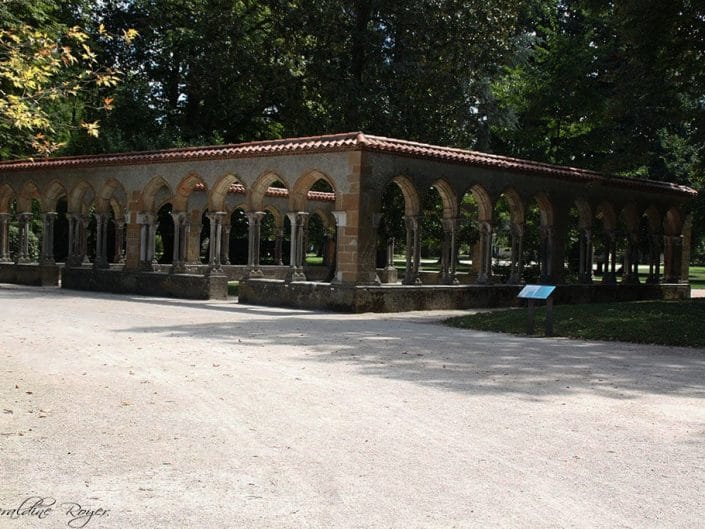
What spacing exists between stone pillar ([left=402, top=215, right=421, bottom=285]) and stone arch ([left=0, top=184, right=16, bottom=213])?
41.9ft

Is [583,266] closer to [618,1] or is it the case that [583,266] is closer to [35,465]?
[618,1]

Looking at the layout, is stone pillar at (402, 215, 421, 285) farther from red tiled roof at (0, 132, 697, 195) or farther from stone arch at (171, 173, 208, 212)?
stone arch at (171, 173, 208, 212)

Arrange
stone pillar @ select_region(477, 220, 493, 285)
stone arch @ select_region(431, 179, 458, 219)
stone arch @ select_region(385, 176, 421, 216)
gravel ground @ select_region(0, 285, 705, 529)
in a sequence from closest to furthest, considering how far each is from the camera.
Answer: gravel ground @ select_region(0, 285, 705, 529) < stone arch @ select_region(385, 176, 421, 216) < stone arch @ select_region(431, 179, 458, 219) < stone pillar @ select_region(477, 220, 493, 285)

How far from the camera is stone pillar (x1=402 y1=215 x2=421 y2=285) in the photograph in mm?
18141

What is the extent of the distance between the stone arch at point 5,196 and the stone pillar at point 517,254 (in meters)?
14.3

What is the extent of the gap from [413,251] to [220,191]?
16.0ft

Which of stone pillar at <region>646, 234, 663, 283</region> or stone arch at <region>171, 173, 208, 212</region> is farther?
stone pillar at <region>646, 234, 663, 283</region>

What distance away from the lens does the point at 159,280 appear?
20797 millimetres

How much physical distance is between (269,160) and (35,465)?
14.5 metres

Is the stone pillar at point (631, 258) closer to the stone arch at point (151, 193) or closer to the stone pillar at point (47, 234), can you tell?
the stone arch at point (151, 193)

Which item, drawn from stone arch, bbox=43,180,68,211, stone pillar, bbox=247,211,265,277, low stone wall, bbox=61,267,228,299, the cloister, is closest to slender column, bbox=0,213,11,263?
the cloister

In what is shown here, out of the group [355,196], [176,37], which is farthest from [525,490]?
[176,37]

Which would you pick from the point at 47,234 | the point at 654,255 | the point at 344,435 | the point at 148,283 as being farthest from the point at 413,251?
the point at 344,435

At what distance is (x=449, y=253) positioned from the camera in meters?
19.1
